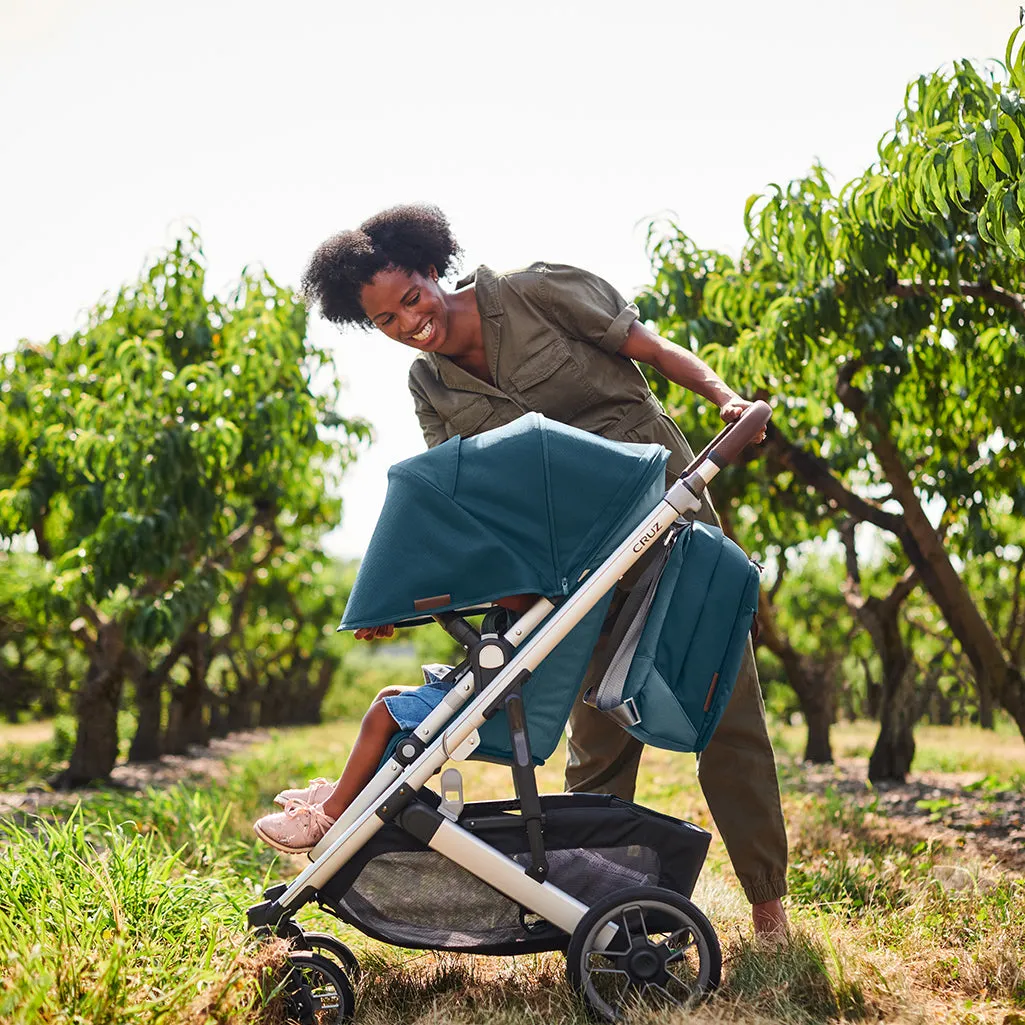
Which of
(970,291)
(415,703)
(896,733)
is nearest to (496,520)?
(415,703)

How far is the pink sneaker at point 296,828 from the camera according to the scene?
2.66 meters

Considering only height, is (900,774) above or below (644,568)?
below

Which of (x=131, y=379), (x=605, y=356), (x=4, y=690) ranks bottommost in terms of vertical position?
(x=4, y=690)

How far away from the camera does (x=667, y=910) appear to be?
256 cm

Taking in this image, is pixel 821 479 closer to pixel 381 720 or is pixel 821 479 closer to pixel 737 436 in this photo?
pixel 737 436

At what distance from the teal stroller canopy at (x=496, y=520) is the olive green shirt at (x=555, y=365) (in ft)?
1.39

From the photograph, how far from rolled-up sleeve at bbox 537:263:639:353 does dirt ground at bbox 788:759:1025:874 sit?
2.75 m

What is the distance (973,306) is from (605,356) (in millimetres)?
2754

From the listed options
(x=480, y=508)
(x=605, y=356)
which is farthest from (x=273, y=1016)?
(x=605, y=356)

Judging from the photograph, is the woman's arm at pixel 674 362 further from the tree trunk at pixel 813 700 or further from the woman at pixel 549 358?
the tree trunk at pixel 813 700

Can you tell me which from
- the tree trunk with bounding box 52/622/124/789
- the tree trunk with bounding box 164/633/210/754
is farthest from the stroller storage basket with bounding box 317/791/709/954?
the tree trunk with bounding box 164/633/210/754

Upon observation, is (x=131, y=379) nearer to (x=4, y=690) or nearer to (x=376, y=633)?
(x=376, y=633)

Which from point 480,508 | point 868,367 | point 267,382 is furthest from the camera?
point 267,382

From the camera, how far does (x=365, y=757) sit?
8.87 ft
